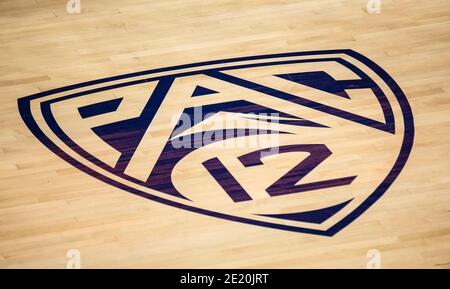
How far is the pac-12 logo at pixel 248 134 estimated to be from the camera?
5023 millimetres

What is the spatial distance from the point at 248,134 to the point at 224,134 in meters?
0.14

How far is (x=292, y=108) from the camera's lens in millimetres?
5746

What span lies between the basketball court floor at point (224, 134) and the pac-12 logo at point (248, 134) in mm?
11

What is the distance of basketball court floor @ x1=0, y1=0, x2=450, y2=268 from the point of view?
15.5ft

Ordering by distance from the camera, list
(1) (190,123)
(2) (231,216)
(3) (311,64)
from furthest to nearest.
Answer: (3) (311,64) → (1) (190,123) → (2) (231,216)

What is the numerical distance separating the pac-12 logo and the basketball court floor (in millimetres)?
11

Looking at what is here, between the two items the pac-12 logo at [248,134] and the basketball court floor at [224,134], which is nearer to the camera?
the basketball court floor at [224,134]

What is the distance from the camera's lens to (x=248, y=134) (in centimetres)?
553

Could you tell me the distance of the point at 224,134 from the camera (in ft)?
18.1

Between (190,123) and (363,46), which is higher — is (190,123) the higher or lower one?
the lower one

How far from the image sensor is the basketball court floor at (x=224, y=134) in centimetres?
473

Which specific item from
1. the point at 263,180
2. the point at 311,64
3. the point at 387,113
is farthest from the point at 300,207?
the point at 311,64

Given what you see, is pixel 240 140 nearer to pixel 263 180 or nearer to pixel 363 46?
pixel 263 180
